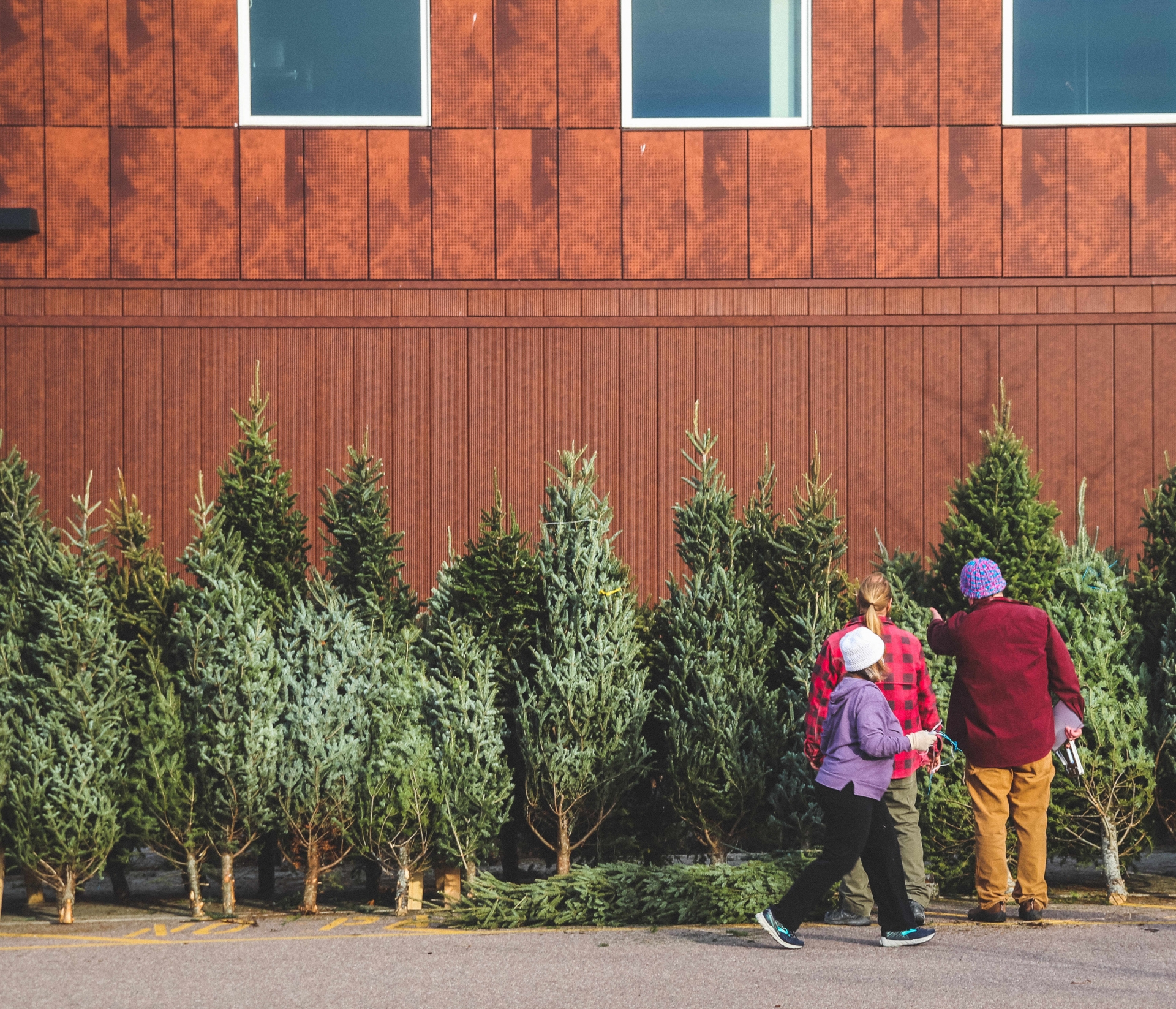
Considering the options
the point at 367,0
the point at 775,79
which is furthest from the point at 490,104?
the point at 775,79

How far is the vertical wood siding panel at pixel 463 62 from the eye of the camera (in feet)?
35.9

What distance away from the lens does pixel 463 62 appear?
1097cm

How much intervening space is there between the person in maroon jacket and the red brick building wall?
14.8ft

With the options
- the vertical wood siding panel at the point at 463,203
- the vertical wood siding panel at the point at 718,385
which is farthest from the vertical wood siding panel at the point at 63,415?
the vertical wood siding panel at the point at 718,385

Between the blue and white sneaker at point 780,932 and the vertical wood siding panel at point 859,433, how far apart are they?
17.7 ft

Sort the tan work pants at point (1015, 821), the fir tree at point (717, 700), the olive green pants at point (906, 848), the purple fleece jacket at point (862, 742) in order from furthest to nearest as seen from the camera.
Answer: the fir tree at point (717, 700)
the tan work pants at point (1015, 821)
the olive green pants at point (906, 848)
the purple fleece jacket at point (862, 742)

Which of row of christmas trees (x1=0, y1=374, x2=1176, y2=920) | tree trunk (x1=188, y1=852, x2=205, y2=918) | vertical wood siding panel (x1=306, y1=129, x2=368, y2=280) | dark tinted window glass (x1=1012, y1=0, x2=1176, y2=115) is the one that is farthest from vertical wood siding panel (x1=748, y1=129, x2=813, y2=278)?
tree trunk (x1=188, y1=852, x2=205, y2=918)

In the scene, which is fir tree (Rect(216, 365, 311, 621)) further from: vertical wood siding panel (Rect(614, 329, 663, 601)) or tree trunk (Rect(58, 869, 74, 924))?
vertical wood siding panel (Rect(614, 329, 663, 601))

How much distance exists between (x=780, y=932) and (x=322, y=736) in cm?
269

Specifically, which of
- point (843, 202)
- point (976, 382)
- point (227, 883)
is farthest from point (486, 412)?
point (227, 883)

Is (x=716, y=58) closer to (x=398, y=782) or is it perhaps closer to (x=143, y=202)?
(x=143, y=202)

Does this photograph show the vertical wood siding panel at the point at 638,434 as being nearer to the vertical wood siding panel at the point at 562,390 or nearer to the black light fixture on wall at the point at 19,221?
the vertical wood siding panel at the point at 562,390

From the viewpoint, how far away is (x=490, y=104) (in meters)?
10.9

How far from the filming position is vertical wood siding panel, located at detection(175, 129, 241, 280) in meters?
10.9
